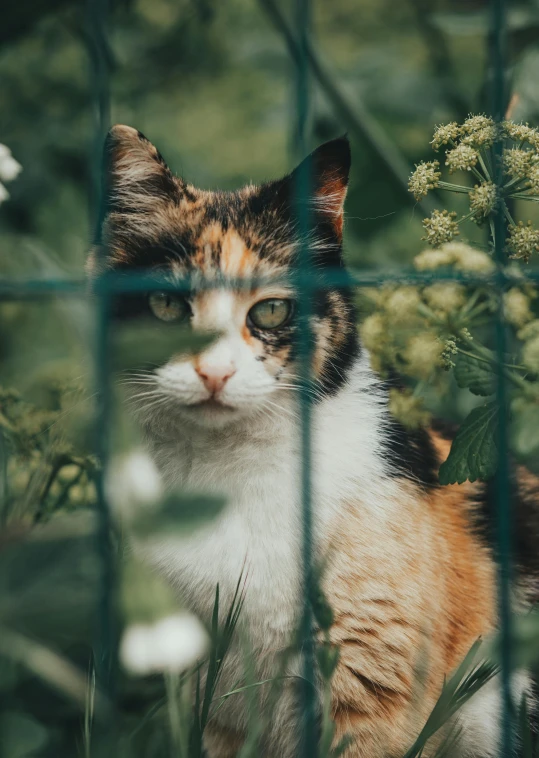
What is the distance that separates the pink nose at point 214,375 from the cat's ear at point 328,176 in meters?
0.29

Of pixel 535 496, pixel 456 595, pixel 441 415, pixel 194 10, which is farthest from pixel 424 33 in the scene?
pixel 456 595

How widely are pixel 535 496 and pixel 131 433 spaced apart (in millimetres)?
1178

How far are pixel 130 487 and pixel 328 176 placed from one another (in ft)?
2.81

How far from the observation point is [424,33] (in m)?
2.53

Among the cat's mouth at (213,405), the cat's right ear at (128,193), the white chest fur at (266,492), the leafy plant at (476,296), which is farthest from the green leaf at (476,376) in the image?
the cat's right ear at (128,193)

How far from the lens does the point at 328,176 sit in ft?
4.15

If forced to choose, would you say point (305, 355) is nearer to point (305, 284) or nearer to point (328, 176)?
point (305, 284)

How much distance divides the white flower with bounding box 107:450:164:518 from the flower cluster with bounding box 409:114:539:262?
77cm

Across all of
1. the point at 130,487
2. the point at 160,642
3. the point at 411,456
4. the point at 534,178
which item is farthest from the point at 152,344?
the point at 411,456

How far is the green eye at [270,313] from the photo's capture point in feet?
4.10

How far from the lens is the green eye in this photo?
1251 mm

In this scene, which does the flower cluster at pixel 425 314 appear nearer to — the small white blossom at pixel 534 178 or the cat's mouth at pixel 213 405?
the small white blossom at pixel 534 178

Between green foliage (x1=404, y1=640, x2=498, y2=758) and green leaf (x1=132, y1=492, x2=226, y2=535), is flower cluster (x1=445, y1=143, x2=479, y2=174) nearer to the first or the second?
green foliage (x1=404, y1=640, x2=498, y2=758)

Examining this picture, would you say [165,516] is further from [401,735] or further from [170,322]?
[401,735]
